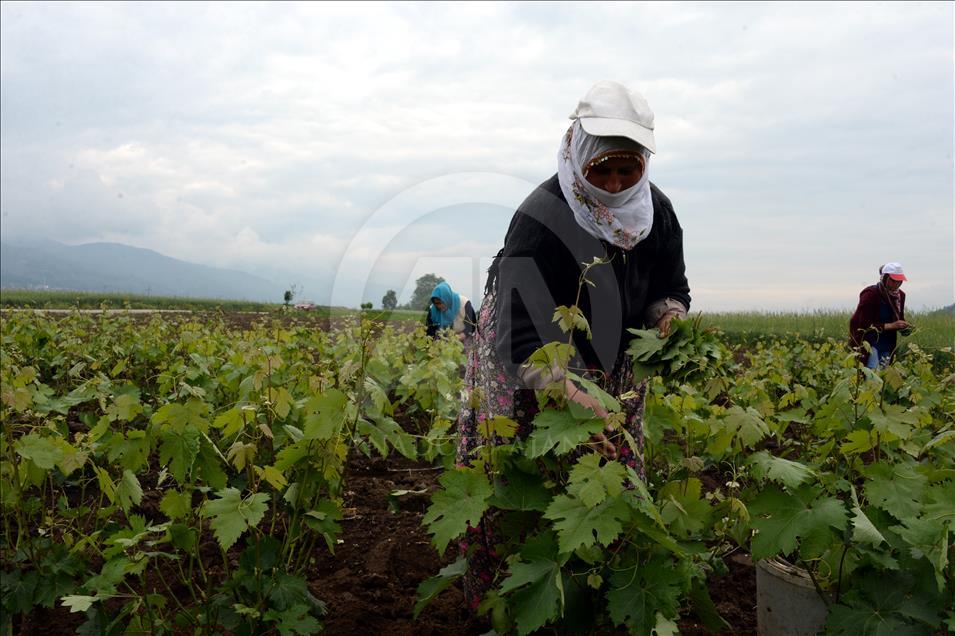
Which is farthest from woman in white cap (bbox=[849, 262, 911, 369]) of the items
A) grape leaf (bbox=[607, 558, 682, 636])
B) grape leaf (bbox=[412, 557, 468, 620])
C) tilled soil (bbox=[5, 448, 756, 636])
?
grape leaf (bbox=[607, 558, 682, 636])

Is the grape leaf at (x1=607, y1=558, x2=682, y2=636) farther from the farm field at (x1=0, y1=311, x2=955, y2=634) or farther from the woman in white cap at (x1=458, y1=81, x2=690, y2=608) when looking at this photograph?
the woman in white cap at (x1=458, y1=81, x2=690, y2=608)

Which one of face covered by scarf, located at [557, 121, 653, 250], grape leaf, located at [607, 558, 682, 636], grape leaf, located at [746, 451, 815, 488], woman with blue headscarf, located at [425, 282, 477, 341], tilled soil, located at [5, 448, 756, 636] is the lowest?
tilled soil, located at [5, 448, 756, 636]

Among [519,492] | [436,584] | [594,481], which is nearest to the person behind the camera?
[594,481]

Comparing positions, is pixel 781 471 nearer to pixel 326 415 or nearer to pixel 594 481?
pixel 594 481

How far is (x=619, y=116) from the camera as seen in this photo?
216 cm

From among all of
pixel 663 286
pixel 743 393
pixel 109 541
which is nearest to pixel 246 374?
pixel 109 541

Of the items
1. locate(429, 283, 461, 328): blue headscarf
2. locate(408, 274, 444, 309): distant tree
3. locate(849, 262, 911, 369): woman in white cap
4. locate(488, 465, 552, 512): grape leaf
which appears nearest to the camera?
locate(488, 465, 552, 512): grape leaf

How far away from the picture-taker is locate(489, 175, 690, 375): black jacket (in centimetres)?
228

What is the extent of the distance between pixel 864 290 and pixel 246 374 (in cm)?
717

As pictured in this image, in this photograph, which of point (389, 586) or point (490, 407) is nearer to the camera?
point (490, 407)

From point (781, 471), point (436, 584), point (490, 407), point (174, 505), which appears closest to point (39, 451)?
point (174, 505)

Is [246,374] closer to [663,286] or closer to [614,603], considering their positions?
[663,286]

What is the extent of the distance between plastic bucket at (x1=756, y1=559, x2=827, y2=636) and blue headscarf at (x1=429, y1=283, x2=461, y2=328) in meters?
6.10

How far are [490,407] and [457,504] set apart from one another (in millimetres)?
746
